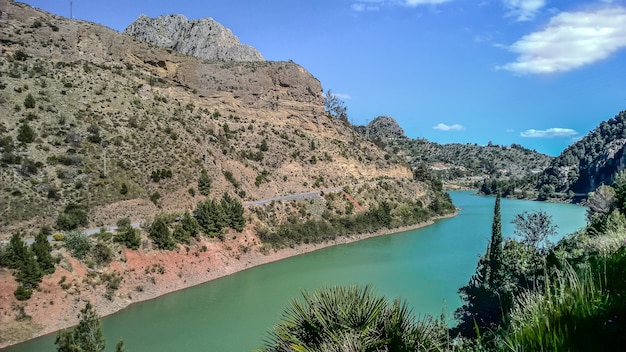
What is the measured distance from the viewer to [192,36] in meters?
79.9

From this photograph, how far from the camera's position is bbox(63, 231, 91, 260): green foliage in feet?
83.1

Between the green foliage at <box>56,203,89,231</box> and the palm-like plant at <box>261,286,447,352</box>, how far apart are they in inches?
999

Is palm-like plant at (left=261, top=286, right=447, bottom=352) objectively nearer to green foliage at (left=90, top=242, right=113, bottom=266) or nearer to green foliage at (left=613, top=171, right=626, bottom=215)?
green foliage at (left=613, top=171, right=626, bottom=215)

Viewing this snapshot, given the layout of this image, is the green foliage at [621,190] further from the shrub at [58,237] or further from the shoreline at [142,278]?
the shrub at [58,237]

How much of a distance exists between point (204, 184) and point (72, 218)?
11.8m

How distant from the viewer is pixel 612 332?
2621 millimetres

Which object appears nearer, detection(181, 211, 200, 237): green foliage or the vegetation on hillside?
the vegetation on hillside

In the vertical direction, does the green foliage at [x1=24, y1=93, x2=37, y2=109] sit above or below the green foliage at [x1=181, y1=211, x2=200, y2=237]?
above

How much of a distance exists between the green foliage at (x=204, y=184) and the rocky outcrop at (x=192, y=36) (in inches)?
1764

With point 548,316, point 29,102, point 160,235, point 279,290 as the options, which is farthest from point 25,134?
point 548,316

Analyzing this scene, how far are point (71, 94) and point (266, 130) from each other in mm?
23221

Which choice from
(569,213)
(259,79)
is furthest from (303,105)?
(569,213)

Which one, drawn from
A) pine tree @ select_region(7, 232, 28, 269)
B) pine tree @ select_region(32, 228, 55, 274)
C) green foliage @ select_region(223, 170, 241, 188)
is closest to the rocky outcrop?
green foliage @ select_region(223, 170, 241, 188)

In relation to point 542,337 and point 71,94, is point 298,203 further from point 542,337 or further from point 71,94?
point 542,337
